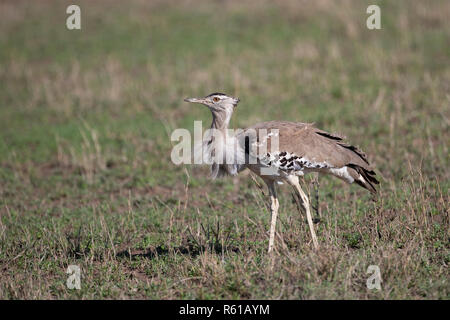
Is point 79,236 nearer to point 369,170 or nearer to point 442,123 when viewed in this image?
point 369,170

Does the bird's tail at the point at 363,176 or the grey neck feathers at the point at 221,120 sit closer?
the grey neck feathers at the point at 221,120

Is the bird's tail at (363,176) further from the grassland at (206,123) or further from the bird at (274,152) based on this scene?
the grassland at (206,123)

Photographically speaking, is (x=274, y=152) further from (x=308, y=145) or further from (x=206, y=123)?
(x=206, y=123)

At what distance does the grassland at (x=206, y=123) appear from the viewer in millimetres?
4168

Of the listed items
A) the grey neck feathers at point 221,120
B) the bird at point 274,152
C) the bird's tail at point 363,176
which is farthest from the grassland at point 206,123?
the grey neck feathers at point 221,120

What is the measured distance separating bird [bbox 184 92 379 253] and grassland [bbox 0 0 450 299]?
36 cm

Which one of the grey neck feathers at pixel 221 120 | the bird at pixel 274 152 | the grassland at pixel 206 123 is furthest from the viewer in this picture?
the grey neck feathers at pixel 221 120

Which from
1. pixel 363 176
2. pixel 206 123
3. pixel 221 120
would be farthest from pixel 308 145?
pixel 206 123

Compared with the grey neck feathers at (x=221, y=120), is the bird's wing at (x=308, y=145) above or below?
below

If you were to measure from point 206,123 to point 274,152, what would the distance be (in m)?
4.08

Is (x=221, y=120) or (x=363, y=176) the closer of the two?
(x=221, y=120)

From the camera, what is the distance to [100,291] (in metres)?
4.13

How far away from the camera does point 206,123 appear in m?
8.62
